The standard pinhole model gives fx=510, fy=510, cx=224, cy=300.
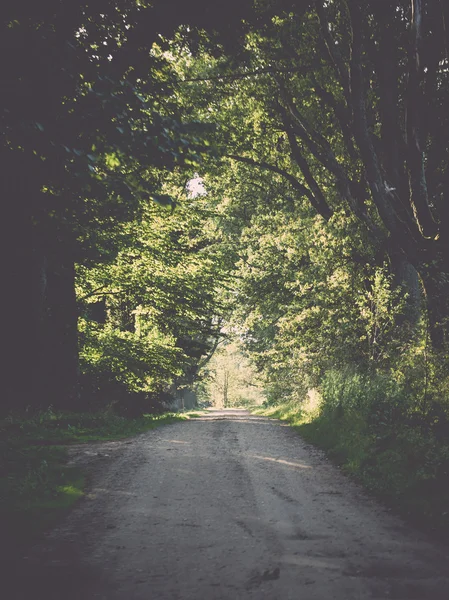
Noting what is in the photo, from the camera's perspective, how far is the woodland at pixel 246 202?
598cm

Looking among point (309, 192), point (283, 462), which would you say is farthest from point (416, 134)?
point (283, 462)

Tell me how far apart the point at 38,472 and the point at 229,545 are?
144 inches

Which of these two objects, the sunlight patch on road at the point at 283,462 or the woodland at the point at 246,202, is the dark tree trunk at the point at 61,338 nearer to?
the woodland at the point at 246,202

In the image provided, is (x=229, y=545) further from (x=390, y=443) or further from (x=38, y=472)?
(x=390, y=443)

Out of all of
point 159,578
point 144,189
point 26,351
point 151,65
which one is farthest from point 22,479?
point 151,65

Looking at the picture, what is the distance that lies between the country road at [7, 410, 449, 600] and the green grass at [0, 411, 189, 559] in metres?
0.26

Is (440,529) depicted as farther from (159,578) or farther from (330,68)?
(330,68)

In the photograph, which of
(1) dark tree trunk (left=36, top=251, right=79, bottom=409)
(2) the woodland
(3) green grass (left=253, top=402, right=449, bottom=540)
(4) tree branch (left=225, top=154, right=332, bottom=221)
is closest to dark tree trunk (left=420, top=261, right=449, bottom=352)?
(2) the woodland

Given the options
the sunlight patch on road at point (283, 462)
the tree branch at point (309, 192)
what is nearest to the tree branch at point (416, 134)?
the tree branch at point (309, 192)

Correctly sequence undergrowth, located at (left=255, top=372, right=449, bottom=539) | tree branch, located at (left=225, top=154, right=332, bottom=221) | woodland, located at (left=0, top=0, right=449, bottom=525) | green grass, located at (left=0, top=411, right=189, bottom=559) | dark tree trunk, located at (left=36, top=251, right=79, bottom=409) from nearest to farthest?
1. green grass, located at (left=0, top=411, right=189, bottom=559)
2. woodland, located at (left=0, top=0, right=449, bottom=525)
3. undergrowth, located at (left=255, top=372, right=449, bottom=539)
4. dark tree trunk, located at (left=36, top=251, right=79, bottom=409)
5. tree branch, located at (left=225, top=154, right=332, bottom=221)

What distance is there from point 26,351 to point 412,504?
28.6 feet

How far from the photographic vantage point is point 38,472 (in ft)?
24.3

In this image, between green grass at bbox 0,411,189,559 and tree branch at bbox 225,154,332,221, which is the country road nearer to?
green grass at bbox 0,411,189,559

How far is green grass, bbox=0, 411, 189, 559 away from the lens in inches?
218
